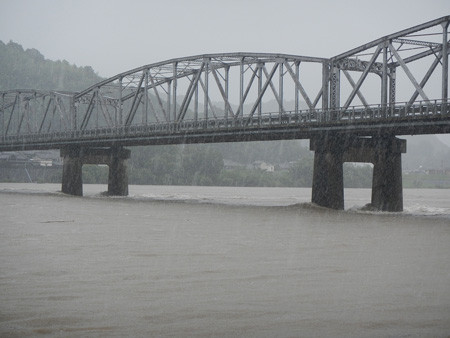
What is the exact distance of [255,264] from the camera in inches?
690

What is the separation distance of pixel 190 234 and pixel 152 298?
1520cm

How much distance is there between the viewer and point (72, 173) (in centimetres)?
8038

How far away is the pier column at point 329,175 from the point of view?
50.7 metres

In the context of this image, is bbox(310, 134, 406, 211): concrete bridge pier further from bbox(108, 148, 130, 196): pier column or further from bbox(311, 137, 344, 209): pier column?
bbox(108, 148, 130, 196): pier column

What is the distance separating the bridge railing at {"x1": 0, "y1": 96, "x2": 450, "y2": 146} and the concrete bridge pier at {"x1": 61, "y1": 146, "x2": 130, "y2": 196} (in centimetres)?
207

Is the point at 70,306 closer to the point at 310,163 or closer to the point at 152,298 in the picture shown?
the point at 152,298

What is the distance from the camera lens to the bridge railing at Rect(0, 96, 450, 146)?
142ft

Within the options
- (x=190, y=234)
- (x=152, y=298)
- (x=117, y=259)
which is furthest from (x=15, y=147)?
(x=152, y=298)

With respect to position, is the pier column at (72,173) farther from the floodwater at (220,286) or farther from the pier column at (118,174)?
the floodwater at (220,286)

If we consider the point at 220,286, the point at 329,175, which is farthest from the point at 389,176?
the point at 220,286

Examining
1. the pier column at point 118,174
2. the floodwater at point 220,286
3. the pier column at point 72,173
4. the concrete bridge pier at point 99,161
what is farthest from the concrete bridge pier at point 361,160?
the pier column at point 72,173

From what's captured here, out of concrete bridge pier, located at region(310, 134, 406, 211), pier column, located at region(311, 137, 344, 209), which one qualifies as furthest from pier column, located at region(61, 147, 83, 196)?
pier column, located at region(311, 137, 344, 209)

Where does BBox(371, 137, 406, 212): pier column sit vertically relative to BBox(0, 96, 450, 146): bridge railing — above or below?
below

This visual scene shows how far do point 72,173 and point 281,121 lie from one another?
111ft
